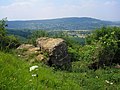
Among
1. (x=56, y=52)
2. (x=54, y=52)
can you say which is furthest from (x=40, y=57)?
(x=56, y=52)

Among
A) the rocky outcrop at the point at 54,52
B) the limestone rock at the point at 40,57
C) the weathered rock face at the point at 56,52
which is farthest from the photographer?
the weathered rock face at the point at 56,52

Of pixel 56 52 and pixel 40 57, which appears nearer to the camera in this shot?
pixel 40 57

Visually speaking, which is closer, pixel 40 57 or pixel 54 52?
pixel 40 57

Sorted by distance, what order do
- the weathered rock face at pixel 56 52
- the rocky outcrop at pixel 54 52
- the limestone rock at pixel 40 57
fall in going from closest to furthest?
the limestone rock at pixel 40 57 → the rocky outcrop at pixel 54 52 → the weathered rock face at pixel 56 52

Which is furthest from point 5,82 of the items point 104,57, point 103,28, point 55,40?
point 103,28

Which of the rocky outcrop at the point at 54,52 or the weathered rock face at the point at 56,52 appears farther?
the weathered rock face at the point at 56,52

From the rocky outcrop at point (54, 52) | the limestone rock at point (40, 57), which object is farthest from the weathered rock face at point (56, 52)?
the limestone rock at point (40, 57)

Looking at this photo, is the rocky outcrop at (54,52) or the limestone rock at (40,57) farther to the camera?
the rocky outcrop at (54,52)

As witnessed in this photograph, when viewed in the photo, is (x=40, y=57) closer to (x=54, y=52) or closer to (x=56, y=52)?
(x=54, y=52)

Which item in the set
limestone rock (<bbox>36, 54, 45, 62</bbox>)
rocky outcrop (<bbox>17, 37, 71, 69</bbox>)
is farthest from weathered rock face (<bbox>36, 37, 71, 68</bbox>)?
limestone rock (<bbox>36, 54, 45, 62</bbox>)

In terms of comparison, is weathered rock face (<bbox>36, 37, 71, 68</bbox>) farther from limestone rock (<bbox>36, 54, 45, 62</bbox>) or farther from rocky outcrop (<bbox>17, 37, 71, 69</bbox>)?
limestone rock (<bbox>36, 54, 45, 62</bbox>)

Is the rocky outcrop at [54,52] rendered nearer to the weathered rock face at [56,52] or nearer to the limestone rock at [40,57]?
the weathered rock face at [56,52]

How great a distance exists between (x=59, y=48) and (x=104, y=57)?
22.7 feet

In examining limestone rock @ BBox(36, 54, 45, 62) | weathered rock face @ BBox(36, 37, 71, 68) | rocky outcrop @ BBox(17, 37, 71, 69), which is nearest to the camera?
limestone rock @ BBox(36, 54, 45, 62)
